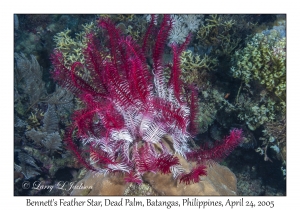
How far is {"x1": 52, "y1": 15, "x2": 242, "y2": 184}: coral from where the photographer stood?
2871 millimetres

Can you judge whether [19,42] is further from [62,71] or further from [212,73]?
[212,73]

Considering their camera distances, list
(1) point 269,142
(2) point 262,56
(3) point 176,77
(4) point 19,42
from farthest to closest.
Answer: (4) point 19,42
(1) point 269,142
(2) point 262,56
(3) point 176,77

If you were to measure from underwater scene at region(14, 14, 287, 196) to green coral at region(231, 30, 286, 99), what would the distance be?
0.05ft

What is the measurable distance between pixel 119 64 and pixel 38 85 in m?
2.53

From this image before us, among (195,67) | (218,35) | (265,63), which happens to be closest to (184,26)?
(218,35)

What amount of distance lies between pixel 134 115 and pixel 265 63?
2339 millimetres

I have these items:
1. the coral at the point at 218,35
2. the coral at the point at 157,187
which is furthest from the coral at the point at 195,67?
the coral at the point at 157,187

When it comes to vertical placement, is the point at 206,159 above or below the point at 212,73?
below

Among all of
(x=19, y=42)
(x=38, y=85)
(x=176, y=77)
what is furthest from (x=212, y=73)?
(x=19, y=42)

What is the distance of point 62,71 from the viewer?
3395 millimetres

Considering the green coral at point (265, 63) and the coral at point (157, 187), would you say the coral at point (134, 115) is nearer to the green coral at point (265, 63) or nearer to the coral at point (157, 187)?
the coral at point (157, 187)

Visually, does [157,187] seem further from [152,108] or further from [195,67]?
[195,67]

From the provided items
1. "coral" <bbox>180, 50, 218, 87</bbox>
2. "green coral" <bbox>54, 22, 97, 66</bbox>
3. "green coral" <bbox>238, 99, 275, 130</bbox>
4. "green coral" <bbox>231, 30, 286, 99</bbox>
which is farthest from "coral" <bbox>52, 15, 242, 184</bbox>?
"green coral" <bbox>54, 22, 97, 66</bbox>

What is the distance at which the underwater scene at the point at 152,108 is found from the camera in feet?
9.96
